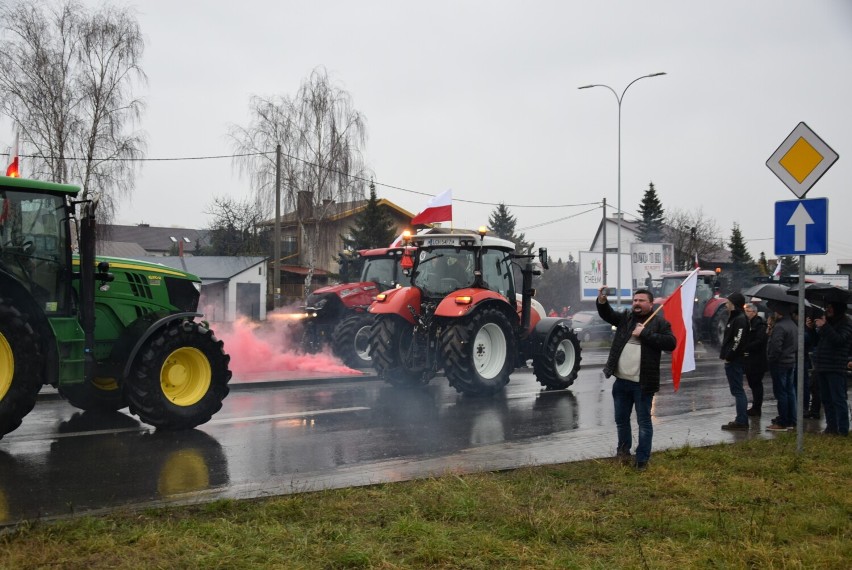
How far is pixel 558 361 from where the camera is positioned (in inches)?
579

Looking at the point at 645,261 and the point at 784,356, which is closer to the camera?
the point at 784,356

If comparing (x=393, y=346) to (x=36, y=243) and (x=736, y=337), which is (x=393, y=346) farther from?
(x=36, y=243)

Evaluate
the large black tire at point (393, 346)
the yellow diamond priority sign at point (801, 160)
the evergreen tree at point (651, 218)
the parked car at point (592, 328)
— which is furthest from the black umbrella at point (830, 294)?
the evergreen tree at point (651, 218)

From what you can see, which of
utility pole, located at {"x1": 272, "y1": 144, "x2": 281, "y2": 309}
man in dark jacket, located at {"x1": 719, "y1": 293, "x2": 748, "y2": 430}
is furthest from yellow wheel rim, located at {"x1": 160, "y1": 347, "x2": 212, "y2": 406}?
utility pole, located at {"x1": 272, "y1": 144, "x2": 281, "y2": 309}

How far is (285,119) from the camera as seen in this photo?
40438mm

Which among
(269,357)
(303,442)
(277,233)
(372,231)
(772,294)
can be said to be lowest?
(303,442)

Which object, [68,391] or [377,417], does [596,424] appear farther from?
[68,391]

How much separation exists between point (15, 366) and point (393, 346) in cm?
645

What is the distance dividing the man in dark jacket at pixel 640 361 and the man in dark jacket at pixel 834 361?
3.16 meters

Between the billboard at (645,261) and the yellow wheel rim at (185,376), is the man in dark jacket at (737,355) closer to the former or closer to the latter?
the yellow wheel rim at (185,376)

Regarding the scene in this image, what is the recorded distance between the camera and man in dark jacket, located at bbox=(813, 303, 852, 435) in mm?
9617

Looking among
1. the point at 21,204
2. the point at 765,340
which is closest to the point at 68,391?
the point at 21,204

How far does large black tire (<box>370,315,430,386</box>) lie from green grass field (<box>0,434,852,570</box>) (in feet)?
19.9

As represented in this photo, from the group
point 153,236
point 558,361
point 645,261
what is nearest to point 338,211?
point 645,261
